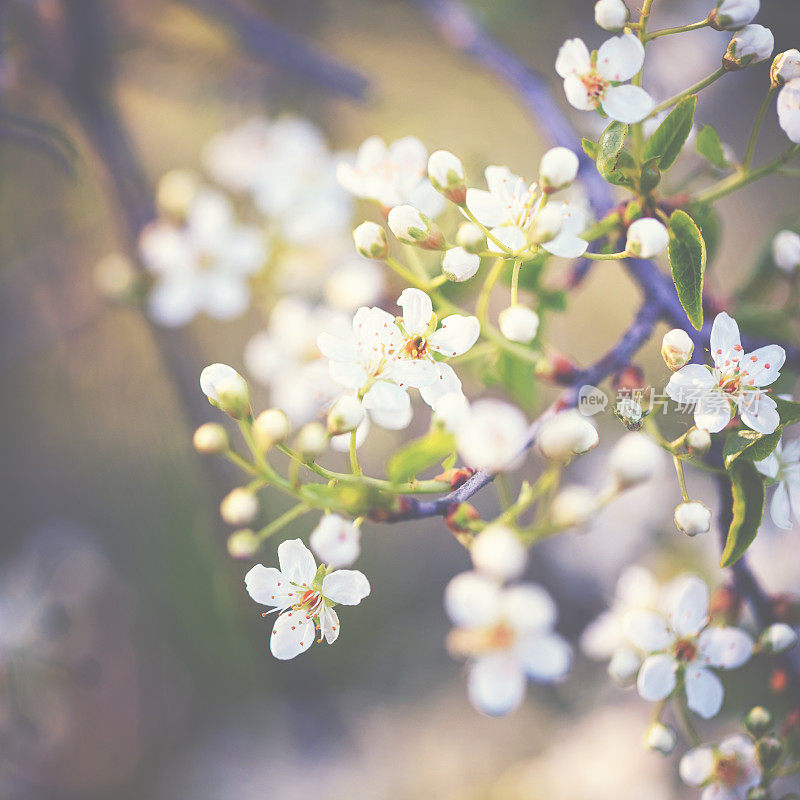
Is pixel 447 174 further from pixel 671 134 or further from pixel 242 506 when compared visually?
pixel 242 506

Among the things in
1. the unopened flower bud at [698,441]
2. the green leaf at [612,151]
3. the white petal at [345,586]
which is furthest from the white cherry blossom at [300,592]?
the green leaf at [612,151]

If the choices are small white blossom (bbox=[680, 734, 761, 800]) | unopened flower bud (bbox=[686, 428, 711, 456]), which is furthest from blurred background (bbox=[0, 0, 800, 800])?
unopened flower bud (bbox=[686, 428, 711, 456])

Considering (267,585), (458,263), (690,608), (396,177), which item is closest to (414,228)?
(458,263)

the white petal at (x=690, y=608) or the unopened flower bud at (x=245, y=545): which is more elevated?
the unopened flower bud at (x=245, y=545)

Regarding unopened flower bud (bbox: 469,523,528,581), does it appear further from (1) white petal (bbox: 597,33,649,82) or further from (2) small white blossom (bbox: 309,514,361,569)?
(1) white petal (bbox: 597,33,649,82)

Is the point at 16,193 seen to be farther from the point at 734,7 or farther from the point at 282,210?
the point at 734,7

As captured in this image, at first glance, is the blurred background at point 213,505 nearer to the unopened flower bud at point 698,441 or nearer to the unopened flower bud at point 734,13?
the unopened flower bud at point 734,13

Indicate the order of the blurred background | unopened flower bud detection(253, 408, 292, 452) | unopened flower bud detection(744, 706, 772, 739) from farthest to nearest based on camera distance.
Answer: the blurred background → unopened flower bud detection(744, 706, 772, 739) → unopened flower bud detection(253, 408, 292, 452)
